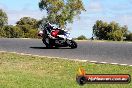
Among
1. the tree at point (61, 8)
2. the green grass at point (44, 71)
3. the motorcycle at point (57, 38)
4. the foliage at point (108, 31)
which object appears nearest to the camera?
the green grass at point (44, 71)

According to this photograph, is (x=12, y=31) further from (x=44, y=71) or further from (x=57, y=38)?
(x=44, y=71)

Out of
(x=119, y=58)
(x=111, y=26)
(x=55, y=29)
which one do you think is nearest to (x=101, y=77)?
(x=119, y=58)

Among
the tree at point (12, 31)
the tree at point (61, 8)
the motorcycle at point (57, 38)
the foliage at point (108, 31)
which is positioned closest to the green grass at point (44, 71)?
the motorcycle at point (57, 38)

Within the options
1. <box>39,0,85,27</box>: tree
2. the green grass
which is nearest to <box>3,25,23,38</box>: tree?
<box>39,0,85,27</box>: tree

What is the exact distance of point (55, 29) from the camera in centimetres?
2589

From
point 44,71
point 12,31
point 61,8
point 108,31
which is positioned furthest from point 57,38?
point 108,31

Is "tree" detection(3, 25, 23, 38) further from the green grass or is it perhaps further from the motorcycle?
the green grass

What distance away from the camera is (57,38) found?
25.4m

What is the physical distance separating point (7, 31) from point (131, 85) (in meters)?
76.3

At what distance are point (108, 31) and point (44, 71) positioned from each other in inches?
3147

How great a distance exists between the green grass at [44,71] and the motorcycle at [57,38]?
22.2 feet

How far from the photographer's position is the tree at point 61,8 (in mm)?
71562

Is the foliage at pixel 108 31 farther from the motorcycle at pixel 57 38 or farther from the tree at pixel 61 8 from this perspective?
the motorcycle at pixel 57 38

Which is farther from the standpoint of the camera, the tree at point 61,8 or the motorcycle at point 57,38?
the tree at point 61,8
